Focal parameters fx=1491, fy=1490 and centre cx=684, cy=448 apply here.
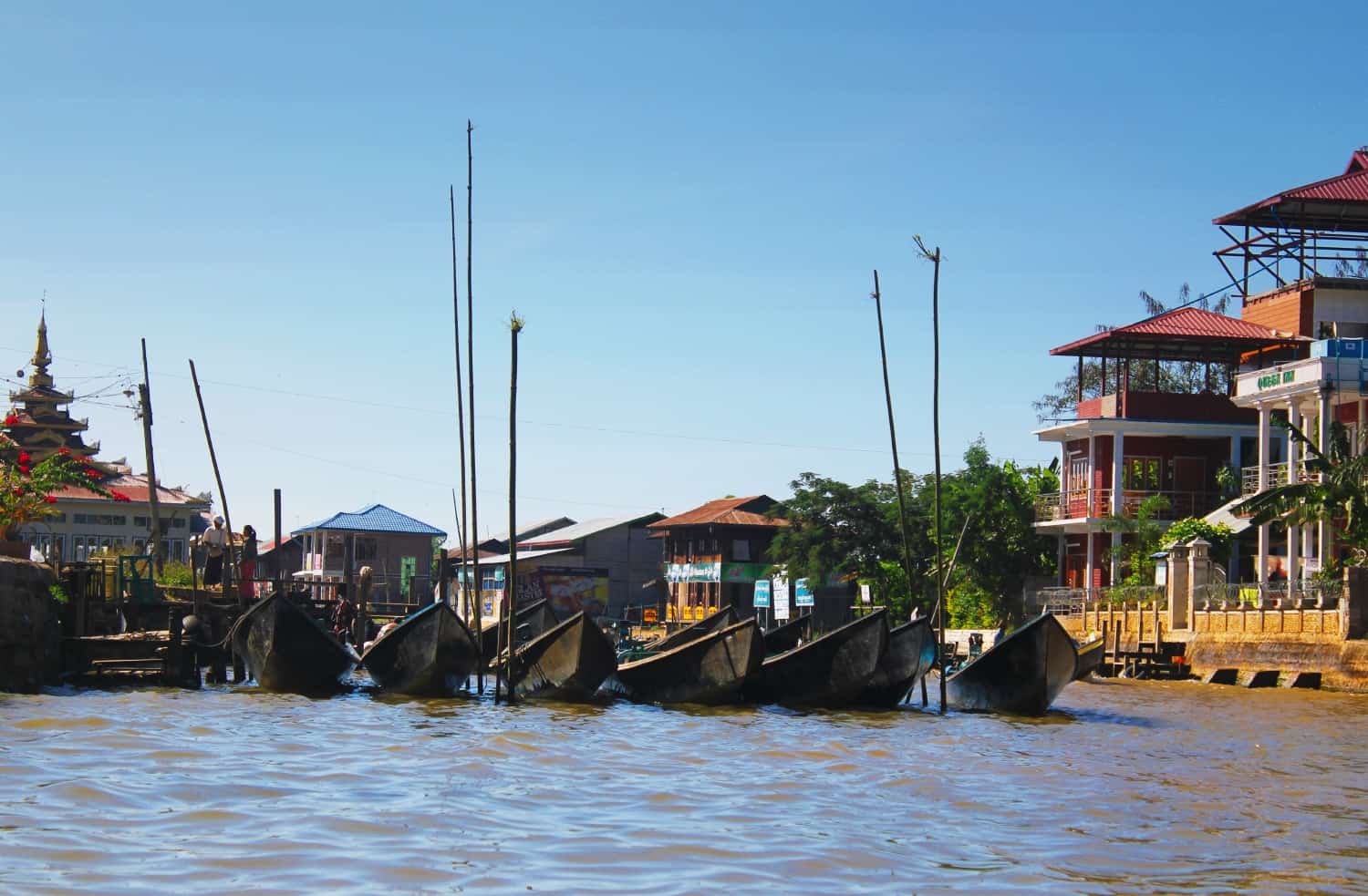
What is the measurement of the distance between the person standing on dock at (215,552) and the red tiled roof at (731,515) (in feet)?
88.8

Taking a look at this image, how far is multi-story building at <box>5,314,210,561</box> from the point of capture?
191 feet

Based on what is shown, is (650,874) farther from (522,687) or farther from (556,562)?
(556,562)

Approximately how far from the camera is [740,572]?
58.6m

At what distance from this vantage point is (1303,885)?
965 centimetres

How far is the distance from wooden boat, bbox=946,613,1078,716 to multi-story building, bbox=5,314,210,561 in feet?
138

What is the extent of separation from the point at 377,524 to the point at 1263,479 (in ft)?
129

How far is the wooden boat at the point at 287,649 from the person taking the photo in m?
23.8

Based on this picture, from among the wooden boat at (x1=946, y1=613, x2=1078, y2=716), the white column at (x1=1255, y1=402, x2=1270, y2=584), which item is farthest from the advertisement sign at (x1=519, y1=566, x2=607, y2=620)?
the wooden boat at (x1=946, y1=613, x2=1078, y2=716)

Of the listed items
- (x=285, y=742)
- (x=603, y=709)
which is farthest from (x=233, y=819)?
(x=603, y=709)

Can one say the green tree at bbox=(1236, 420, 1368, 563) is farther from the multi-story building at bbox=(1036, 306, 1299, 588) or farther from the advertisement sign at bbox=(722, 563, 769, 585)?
the advertisement sign at bbox=(722, 563, 769, 585)

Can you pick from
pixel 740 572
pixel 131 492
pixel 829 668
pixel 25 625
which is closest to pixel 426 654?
pixel 25 625

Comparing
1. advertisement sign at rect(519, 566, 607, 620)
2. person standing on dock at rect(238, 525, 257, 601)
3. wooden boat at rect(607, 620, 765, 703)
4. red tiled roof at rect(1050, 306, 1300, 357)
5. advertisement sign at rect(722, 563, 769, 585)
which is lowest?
advertisement sign at rect(519, 566, 607, 620)

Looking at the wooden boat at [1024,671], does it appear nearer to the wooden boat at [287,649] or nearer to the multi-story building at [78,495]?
the wooden boat at [287,649]

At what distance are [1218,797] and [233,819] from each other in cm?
872
